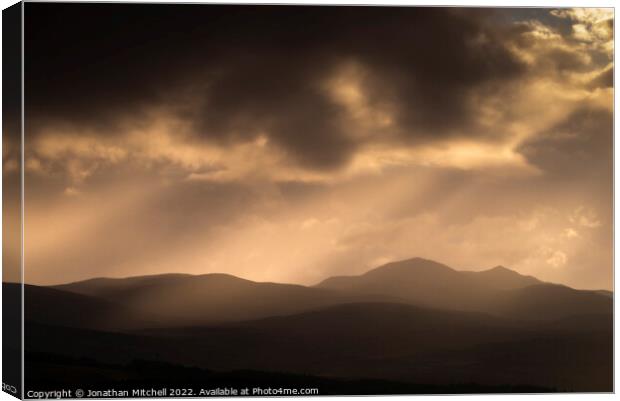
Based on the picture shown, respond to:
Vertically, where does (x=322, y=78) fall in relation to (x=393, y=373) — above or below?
above

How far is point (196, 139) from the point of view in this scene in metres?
12.0

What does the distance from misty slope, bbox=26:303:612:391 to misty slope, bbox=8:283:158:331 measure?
0.08 meters

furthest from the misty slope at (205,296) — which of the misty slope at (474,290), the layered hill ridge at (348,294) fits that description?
the misty slope at (474,290)

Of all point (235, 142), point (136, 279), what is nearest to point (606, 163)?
point (235, 142)

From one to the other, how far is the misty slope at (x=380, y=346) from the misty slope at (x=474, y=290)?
122 mm

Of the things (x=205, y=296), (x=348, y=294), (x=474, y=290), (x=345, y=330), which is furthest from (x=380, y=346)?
(x=205, y=296)

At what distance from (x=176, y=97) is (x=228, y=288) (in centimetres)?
183

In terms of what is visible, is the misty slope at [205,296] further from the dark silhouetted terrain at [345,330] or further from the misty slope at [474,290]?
the misty slope at [474,290]

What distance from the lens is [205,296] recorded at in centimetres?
1204

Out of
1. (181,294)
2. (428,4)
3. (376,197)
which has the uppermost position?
(428,4)

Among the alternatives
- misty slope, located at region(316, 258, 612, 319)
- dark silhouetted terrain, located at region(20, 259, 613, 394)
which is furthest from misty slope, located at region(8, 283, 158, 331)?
misty slope, located at region(316, 258, 612, 319)

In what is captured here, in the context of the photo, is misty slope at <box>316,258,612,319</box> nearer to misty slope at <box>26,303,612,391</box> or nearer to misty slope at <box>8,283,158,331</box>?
misty slope at <box>26,303,612,391</box>

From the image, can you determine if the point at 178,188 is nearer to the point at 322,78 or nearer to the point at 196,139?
the point at 196,139

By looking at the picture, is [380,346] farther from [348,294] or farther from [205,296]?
[205,296]
